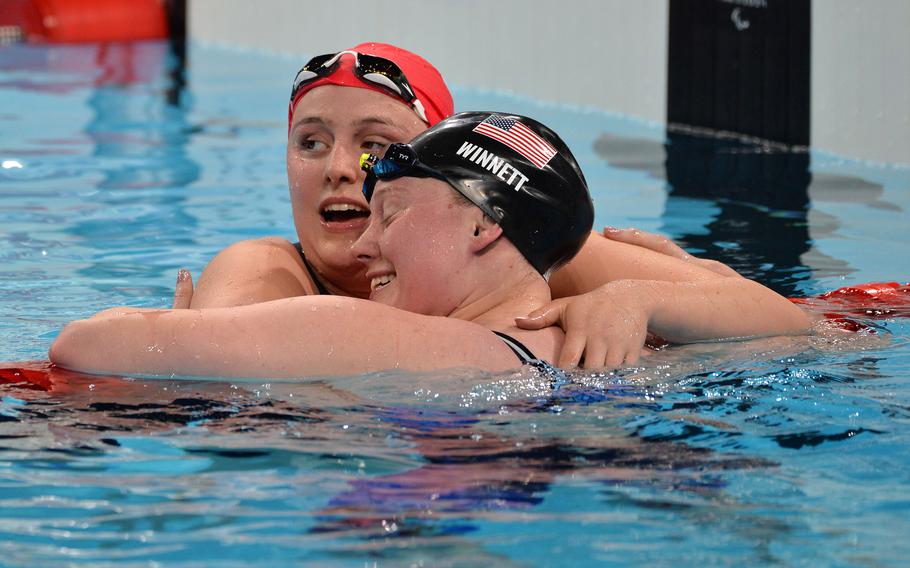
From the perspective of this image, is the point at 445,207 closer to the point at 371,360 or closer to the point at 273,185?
the point at 371,360

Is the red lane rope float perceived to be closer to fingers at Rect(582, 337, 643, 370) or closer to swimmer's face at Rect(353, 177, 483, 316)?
fingers at Rect(582, 337, 643, 370)

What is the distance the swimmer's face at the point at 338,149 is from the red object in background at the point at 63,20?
13.8 metres

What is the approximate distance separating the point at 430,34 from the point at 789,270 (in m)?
7.83

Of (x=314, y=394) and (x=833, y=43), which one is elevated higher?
(x=833, y=43)

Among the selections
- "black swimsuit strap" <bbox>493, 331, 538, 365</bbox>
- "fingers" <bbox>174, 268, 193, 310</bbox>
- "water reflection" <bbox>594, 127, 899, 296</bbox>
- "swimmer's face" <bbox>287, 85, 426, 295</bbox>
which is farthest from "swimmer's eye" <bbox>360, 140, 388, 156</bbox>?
"water reflection" <bbox>594, 127, 899, 296</bbox>

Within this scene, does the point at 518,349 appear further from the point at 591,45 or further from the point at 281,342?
the point at 591,45

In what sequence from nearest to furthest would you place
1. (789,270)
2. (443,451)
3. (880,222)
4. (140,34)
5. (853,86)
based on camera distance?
(443,451)
(789,270)
(880,222)
(853,86)
(140,34)

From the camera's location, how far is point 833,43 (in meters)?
8.50

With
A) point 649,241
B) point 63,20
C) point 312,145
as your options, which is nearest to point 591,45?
point 649,241

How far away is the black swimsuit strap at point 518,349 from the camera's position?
3711 mm

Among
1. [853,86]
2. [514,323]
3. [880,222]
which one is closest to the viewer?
[514,323]

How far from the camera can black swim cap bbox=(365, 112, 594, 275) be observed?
12.6 ft

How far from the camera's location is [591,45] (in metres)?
11.1

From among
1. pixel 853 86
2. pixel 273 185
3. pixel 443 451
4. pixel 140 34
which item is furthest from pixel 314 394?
pixel 140 34
